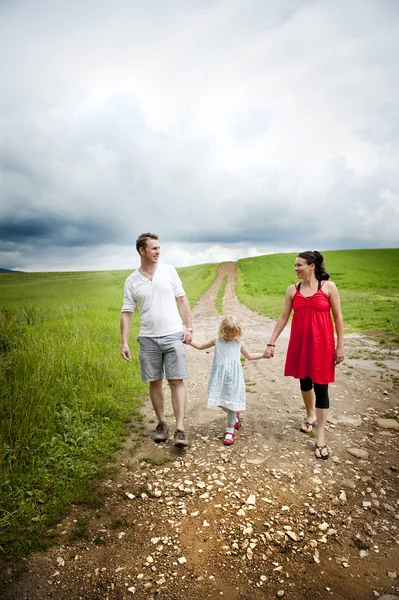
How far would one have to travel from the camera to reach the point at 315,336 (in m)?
4.86

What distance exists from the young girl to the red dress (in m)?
0.84

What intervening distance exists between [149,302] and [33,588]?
326 centimetres

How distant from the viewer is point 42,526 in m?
3.53

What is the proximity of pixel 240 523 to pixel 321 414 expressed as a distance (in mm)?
1912

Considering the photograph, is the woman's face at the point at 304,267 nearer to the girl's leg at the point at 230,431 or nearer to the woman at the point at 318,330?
the woman at the point at 318,330

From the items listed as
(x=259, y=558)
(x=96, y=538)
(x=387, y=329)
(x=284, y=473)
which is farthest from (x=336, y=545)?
(x=387, y=329)

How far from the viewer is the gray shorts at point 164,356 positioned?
505cm

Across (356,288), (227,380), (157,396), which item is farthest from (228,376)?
(356,288)

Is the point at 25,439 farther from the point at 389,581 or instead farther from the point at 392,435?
the point at 392,435

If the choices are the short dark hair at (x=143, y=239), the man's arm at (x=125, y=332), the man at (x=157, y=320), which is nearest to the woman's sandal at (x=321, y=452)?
the man at (x=157, y=320)

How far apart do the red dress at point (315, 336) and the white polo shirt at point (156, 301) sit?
1.77 metres

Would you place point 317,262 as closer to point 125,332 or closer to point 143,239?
point 143,239

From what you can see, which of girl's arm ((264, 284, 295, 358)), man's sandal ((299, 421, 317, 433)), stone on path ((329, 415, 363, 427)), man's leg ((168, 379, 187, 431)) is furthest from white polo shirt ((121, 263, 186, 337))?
stone on path ((329, 415, 363, 427))

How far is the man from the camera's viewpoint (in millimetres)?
5004
